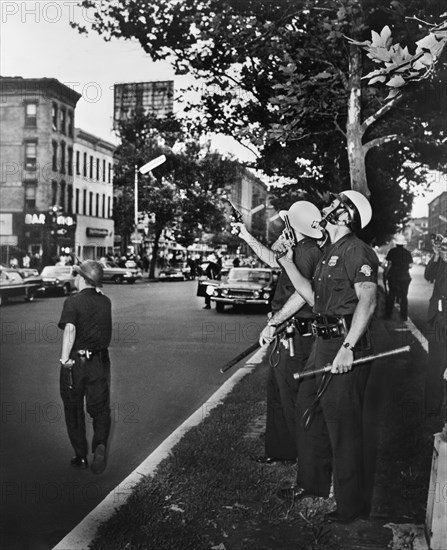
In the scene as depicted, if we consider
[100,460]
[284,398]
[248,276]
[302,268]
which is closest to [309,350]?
[284,398]

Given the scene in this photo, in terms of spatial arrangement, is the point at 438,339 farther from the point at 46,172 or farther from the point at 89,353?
the point at 46,172

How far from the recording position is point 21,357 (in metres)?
9.87

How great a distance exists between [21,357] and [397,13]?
6.51m

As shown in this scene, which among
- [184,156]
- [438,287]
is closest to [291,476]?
[438,287]

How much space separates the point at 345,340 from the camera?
3.85m

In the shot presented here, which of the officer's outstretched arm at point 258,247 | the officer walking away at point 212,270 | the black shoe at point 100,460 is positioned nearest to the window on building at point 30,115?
the officer's outstretched arm at point 258,247

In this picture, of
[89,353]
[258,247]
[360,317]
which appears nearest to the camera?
[360,317]

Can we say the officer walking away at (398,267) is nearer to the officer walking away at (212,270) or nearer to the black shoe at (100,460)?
the black shoe at (100,460)

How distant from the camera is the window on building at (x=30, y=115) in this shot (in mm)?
5359

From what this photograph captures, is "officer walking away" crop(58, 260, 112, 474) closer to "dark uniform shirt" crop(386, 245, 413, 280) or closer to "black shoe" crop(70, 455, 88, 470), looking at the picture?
"black shoe" crop(70, 455, 88, 470)

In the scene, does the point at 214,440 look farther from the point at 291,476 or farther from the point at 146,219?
the point at 146,219

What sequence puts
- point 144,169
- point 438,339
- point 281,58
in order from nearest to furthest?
point 438,339
point 144,169
point 281,58

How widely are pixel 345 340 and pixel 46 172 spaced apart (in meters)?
3.12

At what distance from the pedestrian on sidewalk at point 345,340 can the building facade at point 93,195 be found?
1.80 metres
